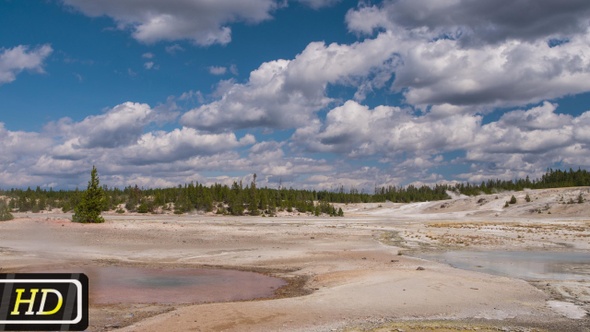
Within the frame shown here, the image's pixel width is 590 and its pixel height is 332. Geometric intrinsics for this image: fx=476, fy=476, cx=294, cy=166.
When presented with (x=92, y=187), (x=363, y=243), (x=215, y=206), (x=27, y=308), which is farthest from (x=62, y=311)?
(x=215, y=206)

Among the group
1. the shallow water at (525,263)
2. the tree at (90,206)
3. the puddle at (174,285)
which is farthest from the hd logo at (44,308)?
the tree at (90,206)

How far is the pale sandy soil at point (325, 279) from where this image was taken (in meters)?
12.8

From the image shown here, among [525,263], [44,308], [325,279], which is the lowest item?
[525,263]

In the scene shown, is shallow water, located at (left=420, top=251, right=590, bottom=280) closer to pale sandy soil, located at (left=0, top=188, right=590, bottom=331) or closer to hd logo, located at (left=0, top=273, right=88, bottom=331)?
pale sandy soil, located at (left=0, top=188, right=590, bottom=331)

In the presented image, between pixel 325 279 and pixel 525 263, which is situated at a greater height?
pixel 325 279

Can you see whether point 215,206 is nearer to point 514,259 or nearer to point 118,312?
point 514,259

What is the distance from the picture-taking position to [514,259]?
29.6m

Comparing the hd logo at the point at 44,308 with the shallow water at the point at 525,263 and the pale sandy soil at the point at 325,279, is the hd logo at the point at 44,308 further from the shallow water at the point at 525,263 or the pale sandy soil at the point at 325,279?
the shallow water at the point at 525,263

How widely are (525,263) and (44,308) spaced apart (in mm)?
24892

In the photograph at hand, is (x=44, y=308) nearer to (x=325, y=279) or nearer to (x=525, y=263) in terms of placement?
(x=325, y=279)

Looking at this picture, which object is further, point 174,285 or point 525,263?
point 525,263

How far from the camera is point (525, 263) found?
2758cm

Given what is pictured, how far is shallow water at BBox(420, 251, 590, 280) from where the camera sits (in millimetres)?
22844

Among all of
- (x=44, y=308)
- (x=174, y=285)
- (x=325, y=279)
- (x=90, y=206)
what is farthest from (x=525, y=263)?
(x=90, y=206)
